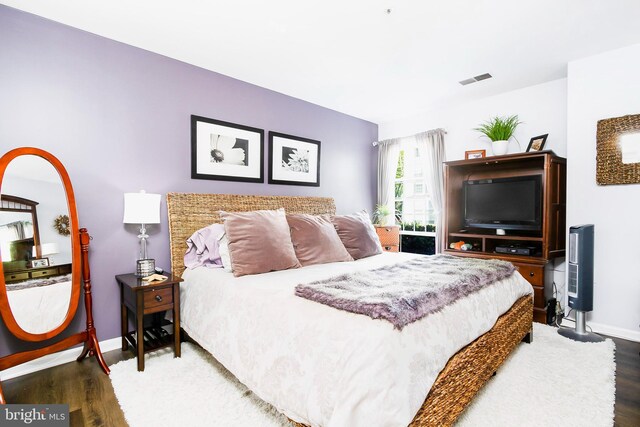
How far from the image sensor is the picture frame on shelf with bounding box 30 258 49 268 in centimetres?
204

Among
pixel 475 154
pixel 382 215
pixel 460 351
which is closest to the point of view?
pixel 460 351

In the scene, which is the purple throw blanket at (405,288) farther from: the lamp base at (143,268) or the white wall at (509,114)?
the white wall at (509,114)

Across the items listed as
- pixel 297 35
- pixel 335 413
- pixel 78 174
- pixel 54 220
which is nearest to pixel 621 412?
pixel 335 413

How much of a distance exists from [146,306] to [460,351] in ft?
6.72

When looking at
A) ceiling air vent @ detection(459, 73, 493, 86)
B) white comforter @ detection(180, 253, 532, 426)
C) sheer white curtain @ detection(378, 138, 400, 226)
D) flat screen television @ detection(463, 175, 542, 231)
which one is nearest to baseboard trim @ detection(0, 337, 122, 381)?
white comforter @ detection(180, 253, 532, 426)

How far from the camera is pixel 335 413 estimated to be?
3.80 feet

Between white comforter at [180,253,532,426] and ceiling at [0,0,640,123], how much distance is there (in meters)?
1.90

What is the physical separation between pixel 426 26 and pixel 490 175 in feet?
7.35

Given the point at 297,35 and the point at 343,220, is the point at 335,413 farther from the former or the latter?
the point at 297,35


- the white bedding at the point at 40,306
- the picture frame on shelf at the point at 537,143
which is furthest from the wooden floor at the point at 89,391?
the picture frame on shelf at the point at 537,143

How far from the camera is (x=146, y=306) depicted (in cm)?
221

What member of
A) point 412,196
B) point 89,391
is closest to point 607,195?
point 412,196

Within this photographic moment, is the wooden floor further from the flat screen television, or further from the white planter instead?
the white planter

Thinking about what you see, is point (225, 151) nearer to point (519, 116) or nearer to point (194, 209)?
point (194, 209)
